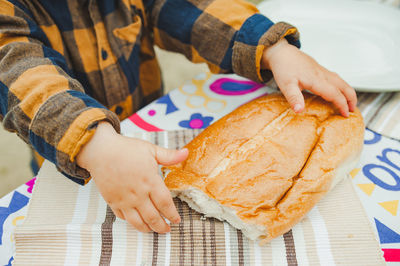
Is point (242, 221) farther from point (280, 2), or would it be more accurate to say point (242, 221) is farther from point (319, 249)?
point (280, 2)

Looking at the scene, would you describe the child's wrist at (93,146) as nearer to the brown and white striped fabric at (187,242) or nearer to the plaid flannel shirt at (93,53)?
the plaid flannel shirt at (93,53)

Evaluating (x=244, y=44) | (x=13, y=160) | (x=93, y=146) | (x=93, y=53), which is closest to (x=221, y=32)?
(x=244, y=44)

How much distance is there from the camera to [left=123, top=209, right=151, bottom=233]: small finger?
0.59 m

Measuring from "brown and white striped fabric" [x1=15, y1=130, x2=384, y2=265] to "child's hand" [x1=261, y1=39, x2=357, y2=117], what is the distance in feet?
0.92

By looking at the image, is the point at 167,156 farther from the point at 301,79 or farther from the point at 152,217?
the point at 301,79

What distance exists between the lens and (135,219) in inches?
23.4

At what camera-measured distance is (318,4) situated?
4.17ft

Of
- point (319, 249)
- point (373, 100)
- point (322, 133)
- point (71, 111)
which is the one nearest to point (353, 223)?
point (319, 249)

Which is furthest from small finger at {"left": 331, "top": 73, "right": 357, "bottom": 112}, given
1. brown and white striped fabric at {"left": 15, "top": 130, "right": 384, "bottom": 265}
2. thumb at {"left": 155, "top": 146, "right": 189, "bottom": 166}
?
thumb at {"left": 155, "top": 146, "right": 189, "bottom": 166}

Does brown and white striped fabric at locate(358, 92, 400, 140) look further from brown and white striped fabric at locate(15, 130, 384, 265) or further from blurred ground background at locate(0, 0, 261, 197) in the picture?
blurred ground background at locate(0, 0, 261, 197)

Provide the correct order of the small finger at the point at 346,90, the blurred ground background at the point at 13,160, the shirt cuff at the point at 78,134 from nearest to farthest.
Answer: the shirt cuff at the point at 78,134, the small finger at the point at 346,90, the blurred ground background at the point at 13,160

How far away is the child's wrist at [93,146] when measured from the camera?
21.9 inches

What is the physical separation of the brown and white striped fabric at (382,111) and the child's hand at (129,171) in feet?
2.18

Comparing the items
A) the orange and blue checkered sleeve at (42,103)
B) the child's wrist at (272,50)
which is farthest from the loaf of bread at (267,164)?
the orange and blue checkered sleeve at (42,103)
